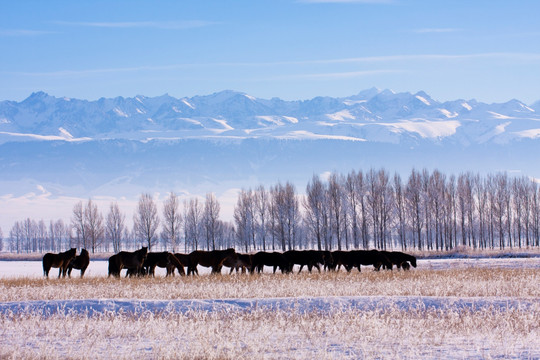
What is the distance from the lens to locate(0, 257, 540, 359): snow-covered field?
1131cm

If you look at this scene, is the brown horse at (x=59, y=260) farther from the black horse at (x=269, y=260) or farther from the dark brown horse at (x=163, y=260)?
the black horse at (x=269, y=260)

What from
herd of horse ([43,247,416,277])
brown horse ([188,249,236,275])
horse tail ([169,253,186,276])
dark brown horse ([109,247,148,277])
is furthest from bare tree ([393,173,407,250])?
dark brown horse ([109,247,148,277])

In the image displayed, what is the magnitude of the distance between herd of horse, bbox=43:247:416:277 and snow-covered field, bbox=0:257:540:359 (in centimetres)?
663

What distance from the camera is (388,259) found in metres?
33.8

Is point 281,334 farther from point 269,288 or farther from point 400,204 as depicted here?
point 400,204

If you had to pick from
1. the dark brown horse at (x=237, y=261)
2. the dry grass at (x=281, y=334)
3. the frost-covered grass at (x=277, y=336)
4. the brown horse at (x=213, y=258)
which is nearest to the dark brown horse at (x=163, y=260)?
the brown horse at (x=213, y=258)

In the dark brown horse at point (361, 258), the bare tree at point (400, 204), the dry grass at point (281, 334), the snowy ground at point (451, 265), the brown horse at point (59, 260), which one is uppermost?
the bare tree at point (400, 204)

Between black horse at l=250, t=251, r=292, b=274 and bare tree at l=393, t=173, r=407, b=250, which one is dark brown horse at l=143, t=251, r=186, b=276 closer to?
black horse at l=250, t=251, r=292, b=274

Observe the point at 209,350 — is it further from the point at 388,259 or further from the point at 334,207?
the point at 334,207

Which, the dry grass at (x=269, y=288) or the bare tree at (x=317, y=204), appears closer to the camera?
the dry grass at (x=269, y=288)

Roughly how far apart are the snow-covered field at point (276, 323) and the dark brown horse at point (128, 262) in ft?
20.6

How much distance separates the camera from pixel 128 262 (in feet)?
94.9

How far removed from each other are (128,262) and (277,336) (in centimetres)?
1748

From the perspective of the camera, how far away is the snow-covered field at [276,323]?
37.1ft
